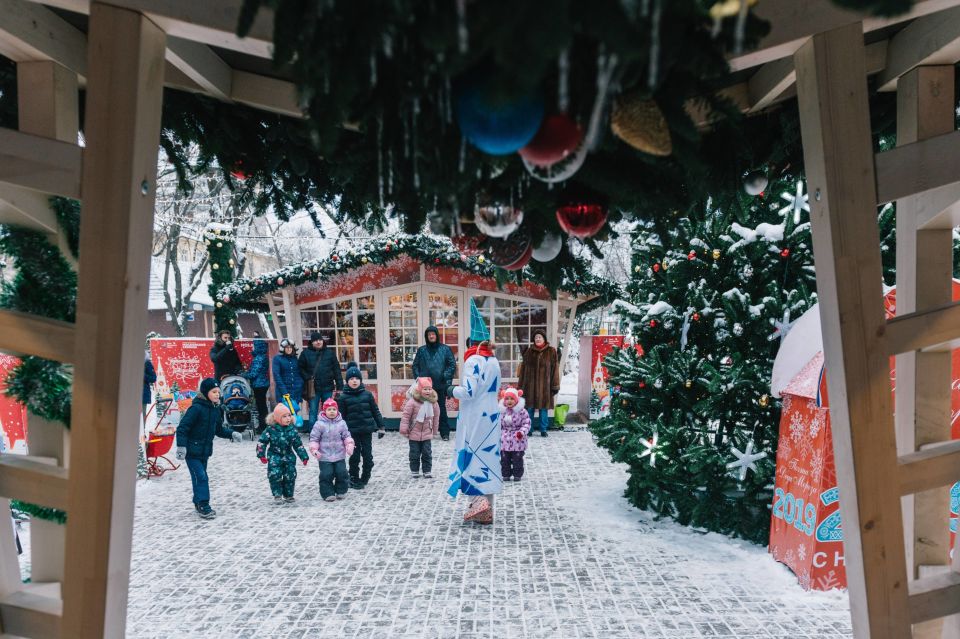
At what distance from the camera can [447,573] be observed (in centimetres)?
471

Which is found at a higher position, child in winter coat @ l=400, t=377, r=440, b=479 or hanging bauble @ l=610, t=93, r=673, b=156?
hanging bauble @ l=610, t=93, r=673, b=156

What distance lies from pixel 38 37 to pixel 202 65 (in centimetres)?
50

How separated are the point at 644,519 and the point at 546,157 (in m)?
5.36

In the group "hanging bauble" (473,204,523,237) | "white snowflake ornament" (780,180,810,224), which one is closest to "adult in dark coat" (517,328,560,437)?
"white snowflake ornament" (780,180,810,224)

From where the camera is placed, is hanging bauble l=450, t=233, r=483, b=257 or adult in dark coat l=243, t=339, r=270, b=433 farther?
adult in dark coat l=243, t=339, r=270, b=433

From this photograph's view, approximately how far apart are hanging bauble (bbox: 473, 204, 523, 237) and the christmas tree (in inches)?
122

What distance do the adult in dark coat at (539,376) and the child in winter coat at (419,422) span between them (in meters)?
3.03

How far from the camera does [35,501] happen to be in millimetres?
1696

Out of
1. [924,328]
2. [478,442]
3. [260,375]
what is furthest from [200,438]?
[924,328]

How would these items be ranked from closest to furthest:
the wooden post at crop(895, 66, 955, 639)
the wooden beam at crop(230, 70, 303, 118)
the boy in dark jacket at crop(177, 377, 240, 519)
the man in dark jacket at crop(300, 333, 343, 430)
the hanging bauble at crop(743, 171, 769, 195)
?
the wooden post at crop(895, 66, 955, 639)
the wooden beam at crop(230, 70, 303, 118)
the hanging bauble at crop(743, 171, 769, 195)
the boy in dark jacket at crop(177, 377, 240, 519)
the man in dark jacket at crop(300, 333, 343, 430)

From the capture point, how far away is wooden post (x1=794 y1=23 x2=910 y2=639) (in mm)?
1737

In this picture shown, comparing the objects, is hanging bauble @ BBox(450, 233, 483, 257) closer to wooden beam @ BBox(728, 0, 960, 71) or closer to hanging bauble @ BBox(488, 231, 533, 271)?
hanging bauble @ BBox(488, 231, 533, 271)

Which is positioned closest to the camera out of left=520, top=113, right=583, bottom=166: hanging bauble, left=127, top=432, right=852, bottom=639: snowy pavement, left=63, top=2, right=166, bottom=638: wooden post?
left=520, top=113, right=583, bottom=166: hanging bauble

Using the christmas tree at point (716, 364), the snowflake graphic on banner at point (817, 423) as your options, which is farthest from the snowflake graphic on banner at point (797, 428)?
the christmas tree at point (716, 364)
